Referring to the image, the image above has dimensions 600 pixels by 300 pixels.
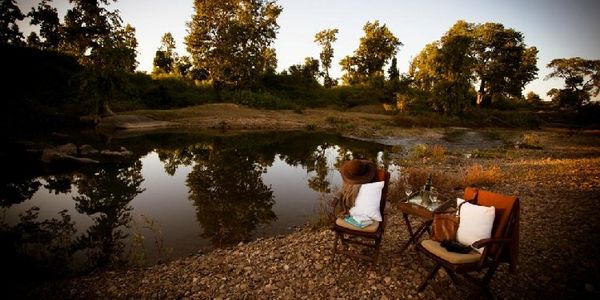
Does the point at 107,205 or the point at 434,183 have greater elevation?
the point at 434,183

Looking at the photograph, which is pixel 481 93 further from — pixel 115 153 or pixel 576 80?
pixel 115 153

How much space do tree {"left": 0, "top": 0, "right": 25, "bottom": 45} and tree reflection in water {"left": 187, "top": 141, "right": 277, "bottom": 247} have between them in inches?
295

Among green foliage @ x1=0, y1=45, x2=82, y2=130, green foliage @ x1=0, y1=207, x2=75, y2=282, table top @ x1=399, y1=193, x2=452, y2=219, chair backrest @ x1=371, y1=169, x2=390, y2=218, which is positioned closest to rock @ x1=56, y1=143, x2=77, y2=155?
green foliage @ x1=0, y1=45, x2=82, y2=130

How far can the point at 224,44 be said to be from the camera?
47625 mm

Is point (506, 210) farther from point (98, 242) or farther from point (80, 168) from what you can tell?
point (80, 168)

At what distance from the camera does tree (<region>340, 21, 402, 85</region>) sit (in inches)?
2525

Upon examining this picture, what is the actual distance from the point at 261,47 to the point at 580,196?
51.7 metres

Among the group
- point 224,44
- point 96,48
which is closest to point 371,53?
point 224,44

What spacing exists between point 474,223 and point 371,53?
65551mm

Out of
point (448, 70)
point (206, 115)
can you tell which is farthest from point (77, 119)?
point (448, 70)

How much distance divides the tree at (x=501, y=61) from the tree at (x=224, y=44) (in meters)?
38.6

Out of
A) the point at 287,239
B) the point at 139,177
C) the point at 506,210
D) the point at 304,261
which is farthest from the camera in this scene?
the point at 139,177

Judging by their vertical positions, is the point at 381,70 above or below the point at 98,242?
above

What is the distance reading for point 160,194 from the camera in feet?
34.6
